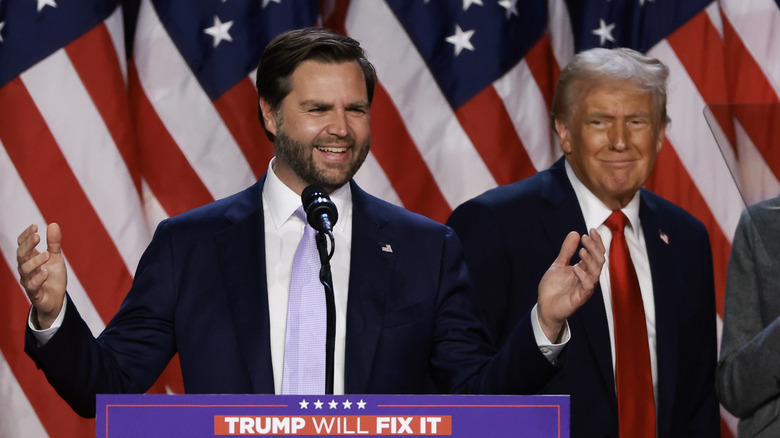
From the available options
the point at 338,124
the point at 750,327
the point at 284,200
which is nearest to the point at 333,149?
the point at 338,124

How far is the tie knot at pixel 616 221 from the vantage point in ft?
9.18

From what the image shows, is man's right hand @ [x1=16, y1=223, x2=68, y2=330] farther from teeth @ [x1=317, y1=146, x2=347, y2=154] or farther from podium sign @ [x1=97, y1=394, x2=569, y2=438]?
teeth @ [x1=317, y1=146, x2=347, y2=154]

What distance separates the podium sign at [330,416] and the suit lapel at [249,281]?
0.56 meters

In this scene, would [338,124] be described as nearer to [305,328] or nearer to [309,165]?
[309,165]

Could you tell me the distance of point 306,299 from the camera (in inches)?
86.0

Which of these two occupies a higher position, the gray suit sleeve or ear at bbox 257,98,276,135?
ear at bbox 257,98,276,135

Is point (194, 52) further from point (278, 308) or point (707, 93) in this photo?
point (707, 93)

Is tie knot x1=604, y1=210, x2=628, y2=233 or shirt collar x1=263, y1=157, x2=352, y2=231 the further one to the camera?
tie knot x1=604, y1=210, x2=628, y2=233

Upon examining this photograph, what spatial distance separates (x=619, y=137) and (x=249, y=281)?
115 centimetres

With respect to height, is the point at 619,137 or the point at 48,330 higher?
the point at 619,137

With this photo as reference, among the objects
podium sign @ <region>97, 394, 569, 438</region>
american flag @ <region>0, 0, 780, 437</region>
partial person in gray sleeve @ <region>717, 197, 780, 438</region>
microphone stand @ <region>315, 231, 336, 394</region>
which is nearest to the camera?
podium sign @ <region>97, 394, 569, 438</region>

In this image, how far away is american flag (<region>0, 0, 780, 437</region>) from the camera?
340 centimetres

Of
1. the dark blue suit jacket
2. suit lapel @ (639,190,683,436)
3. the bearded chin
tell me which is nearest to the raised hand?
the dark blue suit jacket

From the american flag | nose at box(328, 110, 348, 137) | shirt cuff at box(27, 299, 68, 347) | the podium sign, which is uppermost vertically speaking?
the american flag
